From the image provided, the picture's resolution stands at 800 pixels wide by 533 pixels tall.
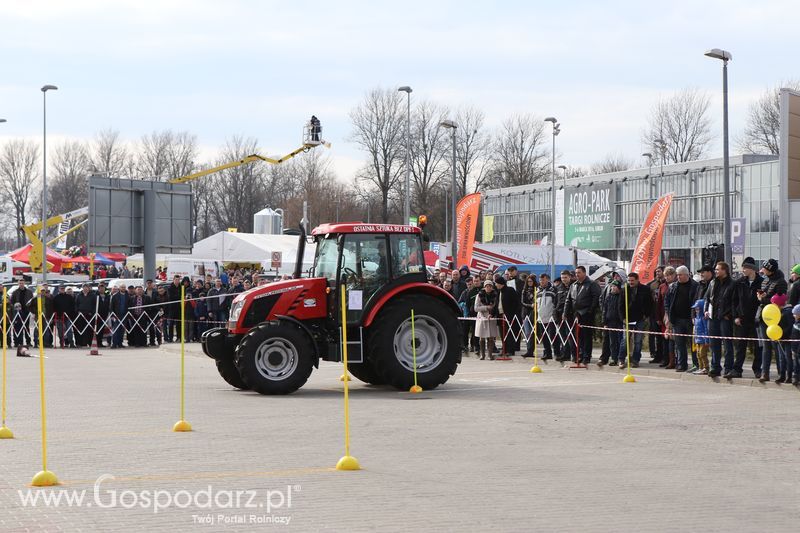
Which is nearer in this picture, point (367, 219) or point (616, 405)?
point (616, 405)

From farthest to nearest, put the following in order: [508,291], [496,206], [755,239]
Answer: [496,206], [755,239], [508,291]

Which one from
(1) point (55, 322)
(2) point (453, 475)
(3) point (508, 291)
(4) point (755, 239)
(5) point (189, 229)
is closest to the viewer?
(2) point (453, 475)

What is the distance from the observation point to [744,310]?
57.2 ft

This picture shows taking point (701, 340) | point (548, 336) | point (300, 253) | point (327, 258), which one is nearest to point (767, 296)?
point (701, 340)

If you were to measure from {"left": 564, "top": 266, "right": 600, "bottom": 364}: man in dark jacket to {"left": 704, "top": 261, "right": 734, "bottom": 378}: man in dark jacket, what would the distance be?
3.95m

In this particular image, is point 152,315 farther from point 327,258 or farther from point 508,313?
point 327,258

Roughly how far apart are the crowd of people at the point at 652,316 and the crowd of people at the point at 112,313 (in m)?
7.98

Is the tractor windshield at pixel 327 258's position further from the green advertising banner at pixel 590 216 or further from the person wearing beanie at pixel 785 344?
the green advertising banner at pixel 590 216

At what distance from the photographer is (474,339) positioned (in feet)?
86.0

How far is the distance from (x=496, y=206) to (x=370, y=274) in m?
85.5

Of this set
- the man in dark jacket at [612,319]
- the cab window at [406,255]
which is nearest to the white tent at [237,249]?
the man in dark jacket at [612,319]

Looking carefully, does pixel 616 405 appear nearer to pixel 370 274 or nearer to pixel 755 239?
pixel 370 274

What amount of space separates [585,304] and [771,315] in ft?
20.3

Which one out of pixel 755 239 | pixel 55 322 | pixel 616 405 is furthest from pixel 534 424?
pixel 755 239
